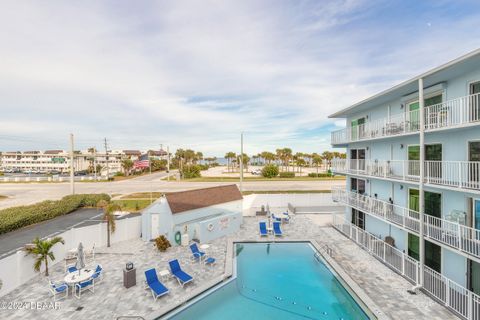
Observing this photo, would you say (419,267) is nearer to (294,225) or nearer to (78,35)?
(294,225)

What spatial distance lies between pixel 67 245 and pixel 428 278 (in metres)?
19.8

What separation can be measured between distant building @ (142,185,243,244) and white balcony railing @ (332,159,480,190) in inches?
448

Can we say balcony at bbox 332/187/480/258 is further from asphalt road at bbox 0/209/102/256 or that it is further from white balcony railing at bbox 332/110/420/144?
asphalt road at bbox 0/209/102/256

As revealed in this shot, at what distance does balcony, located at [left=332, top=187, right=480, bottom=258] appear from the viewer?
8953 mm

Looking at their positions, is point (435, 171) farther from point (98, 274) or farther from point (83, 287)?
point (83, 287)

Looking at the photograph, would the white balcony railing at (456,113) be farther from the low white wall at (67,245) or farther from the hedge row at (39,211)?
the hedge row at (39,211)

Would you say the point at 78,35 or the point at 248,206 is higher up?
the point at 78,35

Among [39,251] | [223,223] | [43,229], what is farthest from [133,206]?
[39,251]

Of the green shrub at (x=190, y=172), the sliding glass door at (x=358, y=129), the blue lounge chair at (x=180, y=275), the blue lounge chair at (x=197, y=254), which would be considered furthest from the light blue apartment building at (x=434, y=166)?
the green shrub at (x=190, y=172)

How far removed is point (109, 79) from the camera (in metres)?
20.2

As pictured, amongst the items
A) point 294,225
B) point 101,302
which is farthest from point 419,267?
point 101,302

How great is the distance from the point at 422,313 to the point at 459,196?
5.47 meters

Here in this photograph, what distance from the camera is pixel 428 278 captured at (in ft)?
34.6

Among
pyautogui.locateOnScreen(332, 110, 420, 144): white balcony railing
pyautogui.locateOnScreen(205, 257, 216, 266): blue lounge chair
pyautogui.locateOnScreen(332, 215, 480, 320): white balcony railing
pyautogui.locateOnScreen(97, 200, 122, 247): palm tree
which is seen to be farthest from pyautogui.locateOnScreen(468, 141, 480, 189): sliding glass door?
pyautogui.locateOnScreen(97, 200, 122, 247): palm tree
